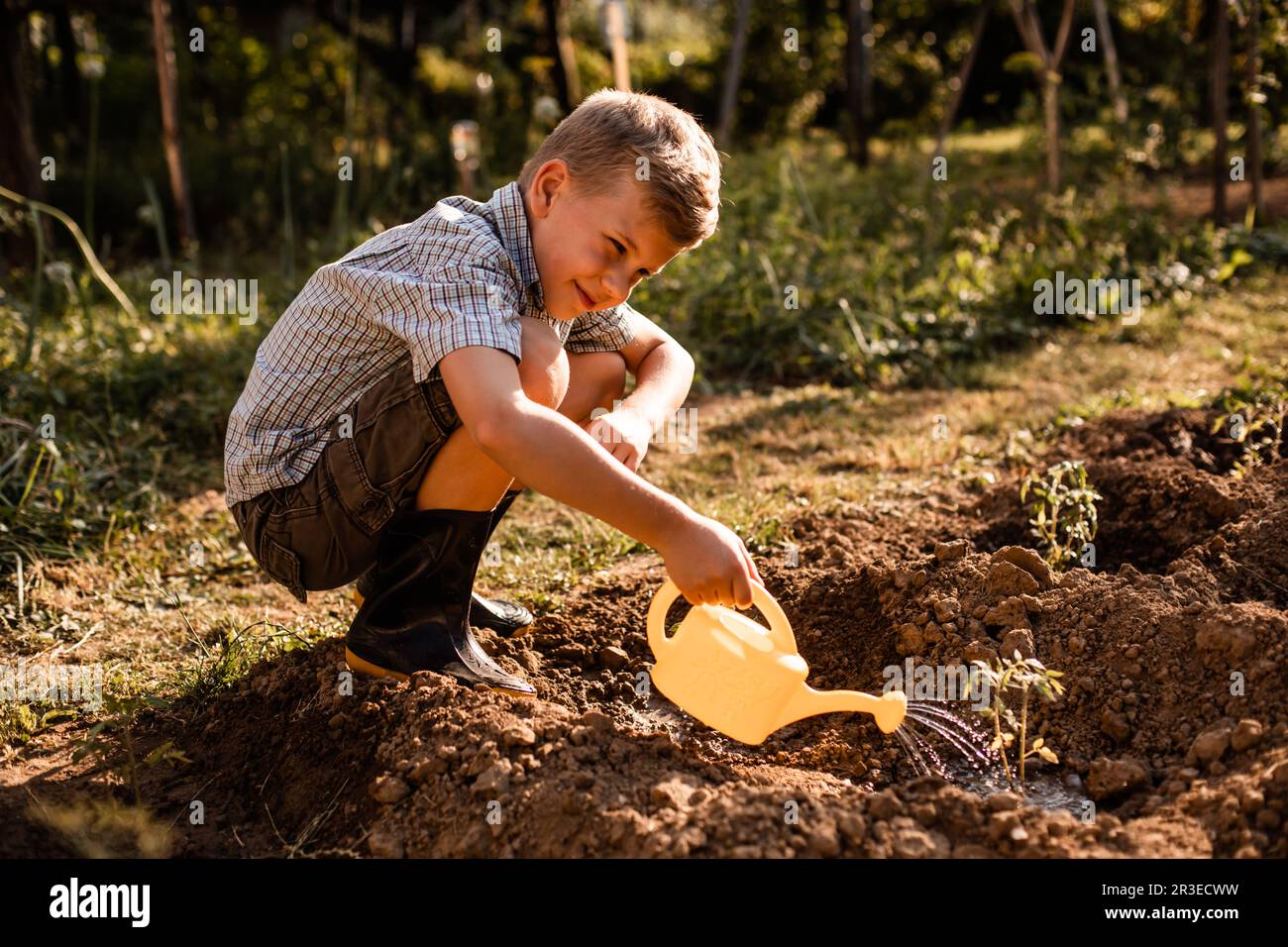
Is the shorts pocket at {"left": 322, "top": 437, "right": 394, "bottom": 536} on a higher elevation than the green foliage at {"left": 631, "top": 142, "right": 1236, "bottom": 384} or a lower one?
lower

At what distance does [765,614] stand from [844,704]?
0.20 metres

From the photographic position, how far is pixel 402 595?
200cm

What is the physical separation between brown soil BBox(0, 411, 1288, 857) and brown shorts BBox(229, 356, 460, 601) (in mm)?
190

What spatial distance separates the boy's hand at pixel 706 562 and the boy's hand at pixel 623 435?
0.26 m

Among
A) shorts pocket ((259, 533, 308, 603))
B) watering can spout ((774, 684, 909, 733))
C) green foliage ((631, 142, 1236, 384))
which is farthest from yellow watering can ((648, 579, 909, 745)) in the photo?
green foliage ((631, 142, 1236, 384))

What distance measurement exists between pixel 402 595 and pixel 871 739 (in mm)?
849

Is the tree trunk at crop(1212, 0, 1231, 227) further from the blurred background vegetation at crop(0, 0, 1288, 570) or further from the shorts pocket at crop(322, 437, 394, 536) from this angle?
the shorts pocket at crop(322, 437, 394, 536)

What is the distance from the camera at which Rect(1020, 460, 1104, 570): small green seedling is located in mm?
2395

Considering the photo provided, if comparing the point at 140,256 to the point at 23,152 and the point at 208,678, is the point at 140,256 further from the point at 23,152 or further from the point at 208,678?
the point at 208,678

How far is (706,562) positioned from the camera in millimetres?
1644

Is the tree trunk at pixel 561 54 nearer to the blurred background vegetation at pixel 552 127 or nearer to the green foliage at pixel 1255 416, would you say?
the blurred background vegetation at pixel 552 127

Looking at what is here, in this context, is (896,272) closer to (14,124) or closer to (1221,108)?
(1221,108)

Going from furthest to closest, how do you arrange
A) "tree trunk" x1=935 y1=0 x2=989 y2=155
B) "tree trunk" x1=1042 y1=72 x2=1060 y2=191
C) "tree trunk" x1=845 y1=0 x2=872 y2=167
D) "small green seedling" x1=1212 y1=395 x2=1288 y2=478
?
1. "tree trunk" x1=845 y1=0 x2=872 y2=167
2. "tree trunk" x1=935 y1=0 x2=989 y2=155
3. "tree trunk" x1=1042 y1=72 x2=1060 y2=191
4. "small green seedling" x1=1212 y1=395 x2=1288 y2=478
